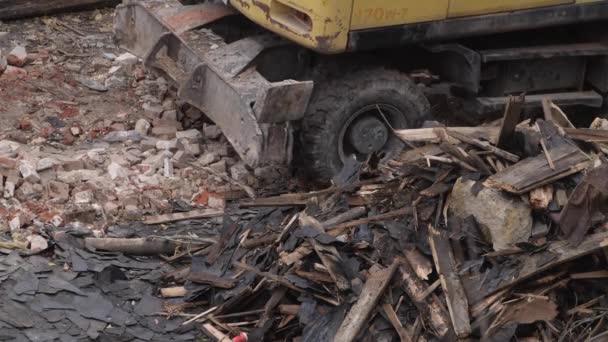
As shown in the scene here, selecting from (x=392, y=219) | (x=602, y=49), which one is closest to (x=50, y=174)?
(x=392, y=219)

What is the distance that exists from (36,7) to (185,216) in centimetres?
475

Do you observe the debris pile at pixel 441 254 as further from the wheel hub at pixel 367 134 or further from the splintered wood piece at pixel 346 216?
the wheel hub at pixel 367 134

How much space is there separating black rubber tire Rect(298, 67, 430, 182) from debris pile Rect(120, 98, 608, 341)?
1.15 meters

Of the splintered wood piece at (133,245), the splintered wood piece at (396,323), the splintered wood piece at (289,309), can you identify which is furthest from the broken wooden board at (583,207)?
the splintered wood piece at (133,245)

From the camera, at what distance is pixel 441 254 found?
589cm

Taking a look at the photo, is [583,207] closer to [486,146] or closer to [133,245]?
[486,146]

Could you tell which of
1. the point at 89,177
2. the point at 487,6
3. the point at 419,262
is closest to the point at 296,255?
the point at 419,262

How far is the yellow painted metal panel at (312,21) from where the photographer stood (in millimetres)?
7262

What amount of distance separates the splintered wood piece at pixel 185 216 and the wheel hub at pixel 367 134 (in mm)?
1354

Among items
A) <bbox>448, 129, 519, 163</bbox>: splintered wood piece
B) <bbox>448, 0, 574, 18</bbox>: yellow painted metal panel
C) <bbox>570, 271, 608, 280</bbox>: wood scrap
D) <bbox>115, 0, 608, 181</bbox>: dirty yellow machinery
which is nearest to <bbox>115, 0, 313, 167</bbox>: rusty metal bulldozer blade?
<bbox>115, 0, 608, 181</bbox>: dirty yellow machinery

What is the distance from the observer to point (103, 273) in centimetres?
658

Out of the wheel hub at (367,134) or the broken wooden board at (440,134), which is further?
the wheel hub at (367,134)

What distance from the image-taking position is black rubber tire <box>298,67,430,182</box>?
786 cm

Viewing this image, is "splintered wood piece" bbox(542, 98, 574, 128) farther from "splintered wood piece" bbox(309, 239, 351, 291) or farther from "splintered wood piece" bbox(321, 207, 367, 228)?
"splintered wood piece" bbox(309, 239, 351, 291)
